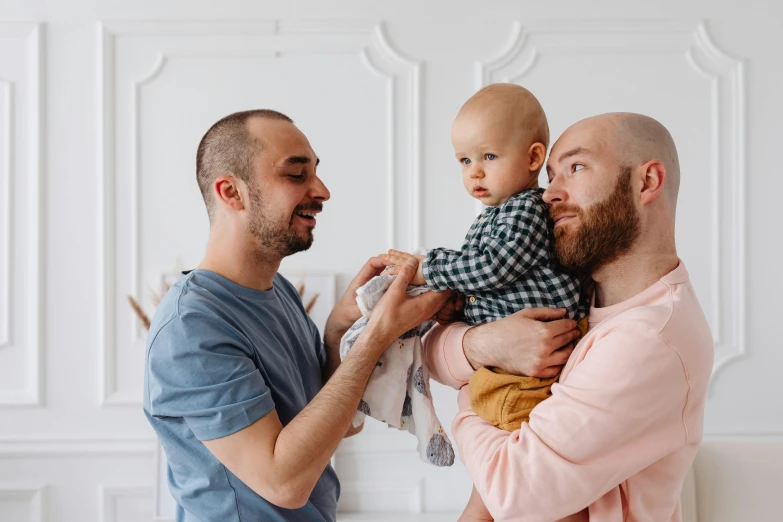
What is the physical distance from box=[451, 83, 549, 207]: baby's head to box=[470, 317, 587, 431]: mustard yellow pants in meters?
0.42

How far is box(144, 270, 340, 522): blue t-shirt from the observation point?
139 cm

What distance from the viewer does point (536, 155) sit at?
1.58m

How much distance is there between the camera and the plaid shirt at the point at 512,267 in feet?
4.74

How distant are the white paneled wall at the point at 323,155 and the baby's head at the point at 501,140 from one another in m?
1.55

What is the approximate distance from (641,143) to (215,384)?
3.20 ft

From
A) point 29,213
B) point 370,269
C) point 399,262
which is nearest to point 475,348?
point 399,262

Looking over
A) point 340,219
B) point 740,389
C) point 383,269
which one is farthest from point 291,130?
point 740,389

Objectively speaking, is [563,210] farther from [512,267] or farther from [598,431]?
[598,431]

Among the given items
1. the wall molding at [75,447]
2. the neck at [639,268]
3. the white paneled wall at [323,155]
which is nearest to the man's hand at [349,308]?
the neck at [639,268]

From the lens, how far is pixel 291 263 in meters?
3.11

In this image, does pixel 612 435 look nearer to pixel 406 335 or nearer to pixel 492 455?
pixel 492 455

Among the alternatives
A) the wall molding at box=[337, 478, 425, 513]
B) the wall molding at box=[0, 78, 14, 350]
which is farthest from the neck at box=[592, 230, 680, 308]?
the wall molding at box=[0, 78, 14, 350]

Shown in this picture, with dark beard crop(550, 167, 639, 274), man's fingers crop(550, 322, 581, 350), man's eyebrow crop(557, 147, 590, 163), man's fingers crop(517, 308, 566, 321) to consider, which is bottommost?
man's fingers crop(550, 322, 581, 350)

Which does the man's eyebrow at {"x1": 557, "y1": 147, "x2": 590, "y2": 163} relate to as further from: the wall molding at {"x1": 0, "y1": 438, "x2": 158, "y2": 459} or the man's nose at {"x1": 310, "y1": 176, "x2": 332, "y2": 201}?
the wall molding at {"x1": 0, "y1": 438, "x2": 158, "y2": 459}
